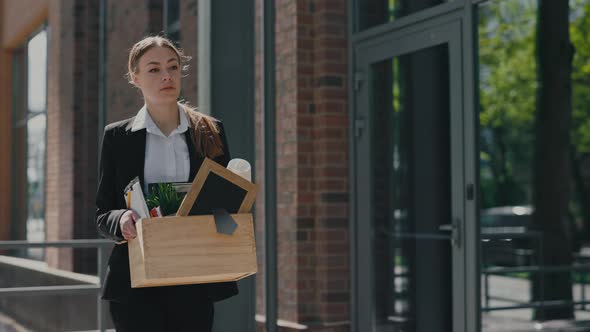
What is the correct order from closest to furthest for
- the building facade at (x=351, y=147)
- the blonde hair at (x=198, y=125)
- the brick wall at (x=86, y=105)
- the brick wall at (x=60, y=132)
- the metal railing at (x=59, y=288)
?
the blonde hair at (x=198, y=125) → the building facade at (x=351, y=147) → the metal railing at (x=59, y=288) → the brick wall at (x=86, y=105) → the brick wall at (x=60, y=132)

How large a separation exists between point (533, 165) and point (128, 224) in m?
18.8

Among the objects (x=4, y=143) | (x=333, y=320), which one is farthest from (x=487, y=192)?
(x=333, y=320)

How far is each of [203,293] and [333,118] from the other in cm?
402

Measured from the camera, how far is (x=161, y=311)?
2977 mm

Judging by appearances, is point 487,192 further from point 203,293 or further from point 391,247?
point 203,293

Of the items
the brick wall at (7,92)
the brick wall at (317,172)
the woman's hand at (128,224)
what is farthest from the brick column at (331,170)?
the brick wall at (7,92)

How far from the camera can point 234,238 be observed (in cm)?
285

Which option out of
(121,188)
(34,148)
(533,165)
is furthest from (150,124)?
(533,165)

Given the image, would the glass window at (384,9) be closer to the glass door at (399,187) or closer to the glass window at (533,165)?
the glass door at (399,187)

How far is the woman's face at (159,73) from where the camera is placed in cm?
300

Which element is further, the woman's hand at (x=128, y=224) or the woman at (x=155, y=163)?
the woman at (x=155, y=163)

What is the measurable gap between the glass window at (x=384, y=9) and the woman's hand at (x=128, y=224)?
3.51 meters

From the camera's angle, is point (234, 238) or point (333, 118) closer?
point (234, 238)

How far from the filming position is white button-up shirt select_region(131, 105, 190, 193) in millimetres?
2998
